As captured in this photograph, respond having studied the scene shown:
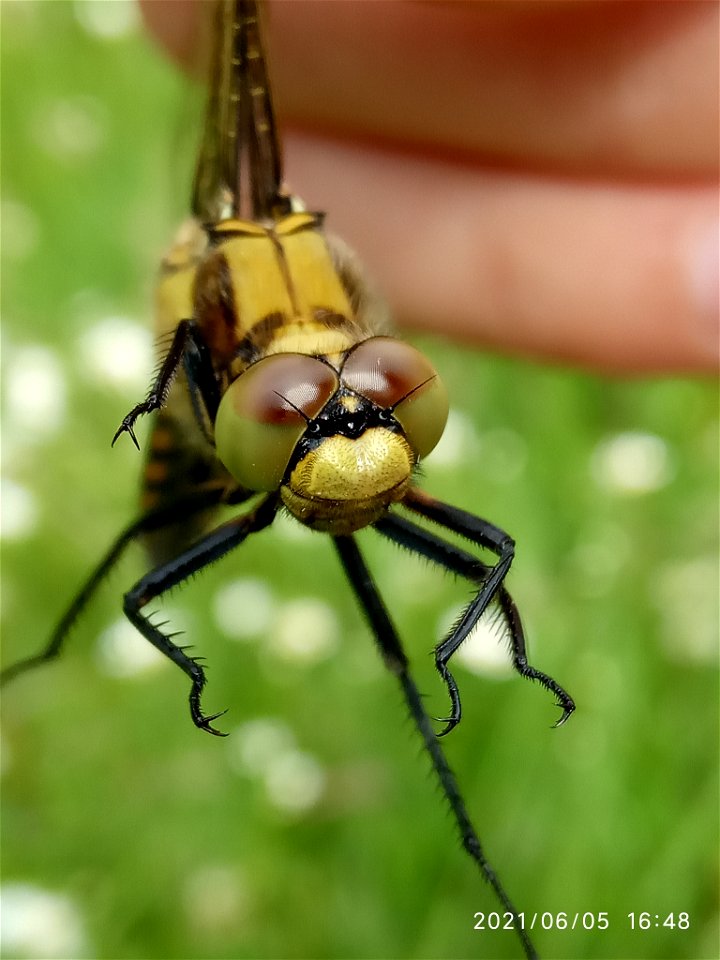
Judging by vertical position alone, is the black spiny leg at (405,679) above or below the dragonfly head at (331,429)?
below

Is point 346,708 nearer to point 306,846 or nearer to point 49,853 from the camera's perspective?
point 306,846

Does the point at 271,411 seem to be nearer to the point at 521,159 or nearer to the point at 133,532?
the point at 133,532

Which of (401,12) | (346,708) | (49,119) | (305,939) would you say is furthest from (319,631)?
(49,119)

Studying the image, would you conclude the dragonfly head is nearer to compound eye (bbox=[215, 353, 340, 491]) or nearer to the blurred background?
compound eye (bbox=[215, 353, 340, 491])
